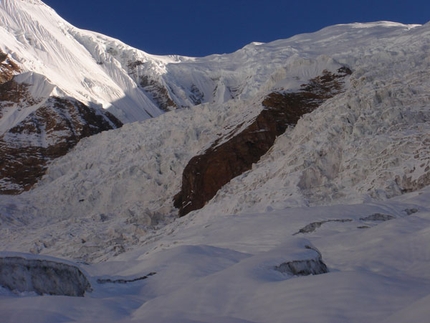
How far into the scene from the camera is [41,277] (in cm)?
930

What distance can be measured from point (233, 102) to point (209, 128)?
Answer: 3.26 metres

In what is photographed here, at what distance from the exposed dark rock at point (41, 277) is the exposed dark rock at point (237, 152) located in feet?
63.9

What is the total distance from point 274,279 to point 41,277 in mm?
3861

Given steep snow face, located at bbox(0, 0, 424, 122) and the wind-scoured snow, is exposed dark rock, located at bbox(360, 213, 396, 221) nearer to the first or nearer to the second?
the wind-scoured snow

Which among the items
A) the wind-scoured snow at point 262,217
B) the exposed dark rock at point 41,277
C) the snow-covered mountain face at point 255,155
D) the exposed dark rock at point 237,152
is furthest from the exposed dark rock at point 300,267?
the exposed dark rock at point 237,152

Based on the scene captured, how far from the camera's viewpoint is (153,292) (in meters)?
9.65

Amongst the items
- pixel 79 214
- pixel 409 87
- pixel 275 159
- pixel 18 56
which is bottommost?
pixel 79 214

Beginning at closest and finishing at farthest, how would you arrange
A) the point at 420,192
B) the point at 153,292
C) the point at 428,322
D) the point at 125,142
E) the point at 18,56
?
the point at 428,322, the point at 153,292, the point at 420,192, the point at 125,142, the point at 18,56

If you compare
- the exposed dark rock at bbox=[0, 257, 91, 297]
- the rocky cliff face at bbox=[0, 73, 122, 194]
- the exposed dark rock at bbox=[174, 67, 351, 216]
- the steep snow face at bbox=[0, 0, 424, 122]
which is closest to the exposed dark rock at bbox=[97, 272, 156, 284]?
the exposed dark rock at bbox=[0, 257, 91, 297]

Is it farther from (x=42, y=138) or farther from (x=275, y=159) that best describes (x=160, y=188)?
(x=42, y=138)

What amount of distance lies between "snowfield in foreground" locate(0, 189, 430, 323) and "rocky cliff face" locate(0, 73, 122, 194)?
3513 cm

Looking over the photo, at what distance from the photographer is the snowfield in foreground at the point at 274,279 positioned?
20.3 ft

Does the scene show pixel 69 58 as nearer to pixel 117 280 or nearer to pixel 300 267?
pixel 117 280

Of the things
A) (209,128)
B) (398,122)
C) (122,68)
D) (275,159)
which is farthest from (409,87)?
(122,68)
